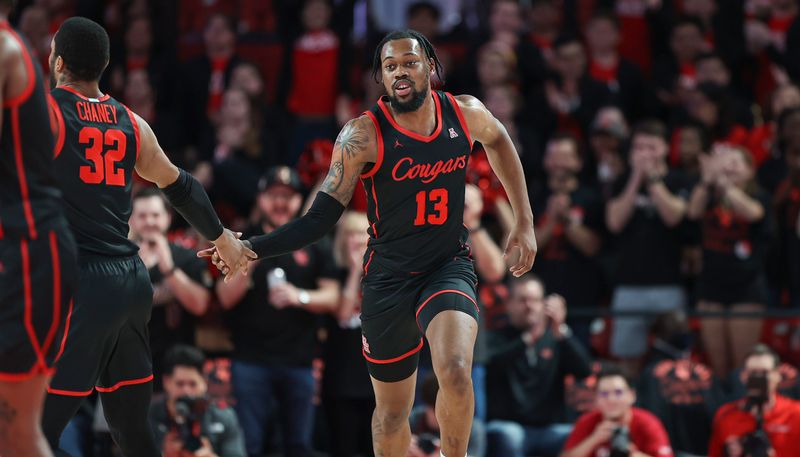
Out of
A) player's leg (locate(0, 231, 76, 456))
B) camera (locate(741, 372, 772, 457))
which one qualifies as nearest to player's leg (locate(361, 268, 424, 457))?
player's leg (locate(0, 231, 76, 456))

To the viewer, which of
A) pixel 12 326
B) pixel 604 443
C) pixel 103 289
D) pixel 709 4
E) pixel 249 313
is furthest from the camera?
pixel 709 4

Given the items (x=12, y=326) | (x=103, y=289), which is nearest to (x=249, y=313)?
(x=103, y=289)

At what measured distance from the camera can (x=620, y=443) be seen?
338 inches

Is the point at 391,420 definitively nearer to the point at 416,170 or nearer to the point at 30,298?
the point at 416,170

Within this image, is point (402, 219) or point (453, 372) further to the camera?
point (402, 219)

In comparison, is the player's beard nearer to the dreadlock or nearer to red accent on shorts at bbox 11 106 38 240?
the dreadlock

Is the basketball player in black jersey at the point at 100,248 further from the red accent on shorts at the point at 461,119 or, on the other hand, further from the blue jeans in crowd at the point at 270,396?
the blue jeans in crowd at the point at 270,396

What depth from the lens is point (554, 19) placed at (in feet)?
41.8

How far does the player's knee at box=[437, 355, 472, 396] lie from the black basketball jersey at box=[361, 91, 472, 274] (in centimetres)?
67

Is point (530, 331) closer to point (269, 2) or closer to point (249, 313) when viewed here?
point (249, 313)

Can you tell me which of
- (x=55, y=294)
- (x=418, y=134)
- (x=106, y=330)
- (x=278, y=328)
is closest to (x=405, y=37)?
(x=418, y=134)

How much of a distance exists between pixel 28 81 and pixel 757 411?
6000mm

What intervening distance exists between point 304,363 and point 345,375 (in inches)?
14.5

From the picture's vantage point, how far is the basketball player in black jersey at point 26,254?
15.3 ft
